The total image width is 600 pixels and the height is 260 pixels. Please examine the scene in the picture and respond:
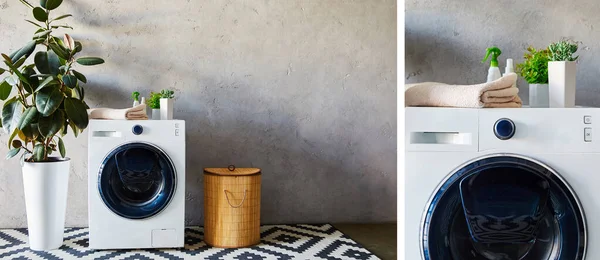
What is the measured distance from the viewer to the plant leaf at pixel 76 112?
3082 millimetres

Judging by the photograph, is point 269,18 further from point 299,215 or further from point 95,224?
point 95,224

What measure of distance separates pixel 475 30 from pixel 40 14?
7.84 ft

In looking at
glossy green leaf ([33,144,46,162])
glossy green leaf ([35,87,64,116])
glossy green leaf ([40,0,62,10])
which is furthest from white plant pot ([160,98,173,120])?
glossy green leaf ([40,0,62,10])

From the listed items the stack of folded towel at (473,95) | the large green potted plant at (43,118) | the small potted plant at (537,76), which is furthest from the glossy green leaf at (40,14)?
the small potted plant at (537,76)

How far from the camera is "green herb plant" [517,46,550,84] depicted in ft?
7.02

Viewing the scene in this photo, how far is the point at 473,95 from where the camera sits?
1.92m

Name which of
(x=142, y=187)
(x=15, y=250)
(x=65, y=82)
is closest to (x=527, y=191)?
(x=142, y=187)

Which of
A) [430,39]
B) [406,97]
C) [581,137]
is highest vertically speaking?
[430,39]

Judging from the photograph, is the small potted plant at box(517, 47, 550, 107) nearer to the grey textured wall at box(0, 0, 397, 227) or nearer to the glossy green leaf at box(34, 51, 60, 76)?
the grey textured wall at box(0, 0, 397, 227)

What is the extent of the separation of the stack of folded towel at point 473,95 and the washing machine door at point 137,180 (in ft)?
5.43

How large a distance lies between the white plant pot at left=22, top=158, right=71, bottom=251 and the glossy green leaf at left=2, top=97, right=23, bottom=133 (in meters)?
0.22

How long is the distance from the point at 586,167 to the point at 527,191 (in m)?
0.22

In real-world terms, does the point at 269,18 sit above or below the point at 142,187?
above

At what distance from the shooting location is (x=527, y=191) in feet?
6.13
